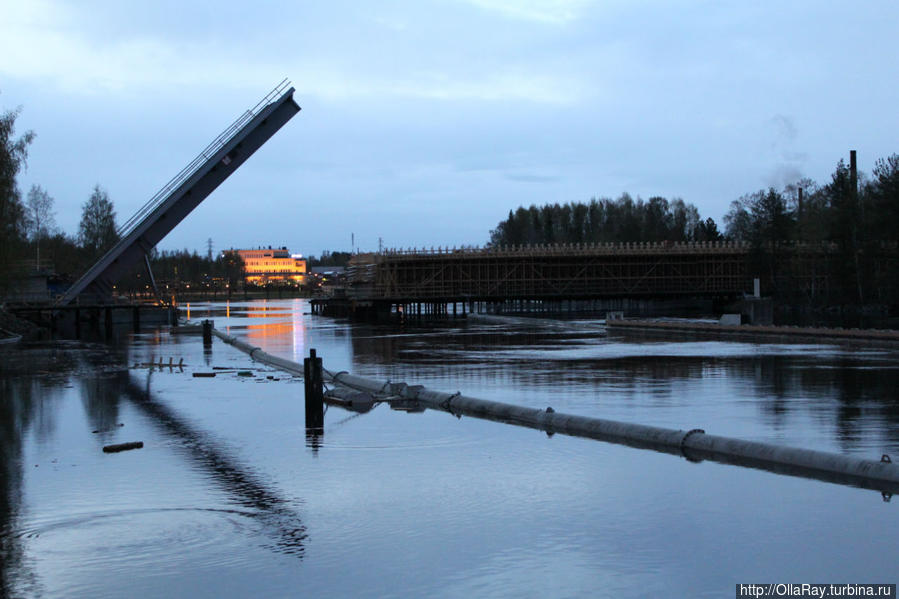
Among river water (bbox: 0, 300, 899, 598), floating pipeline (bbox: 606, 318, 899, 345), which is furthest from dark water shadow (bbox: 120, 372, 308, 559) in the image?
floating pipeline (bbox: 606, 318, 899, 345)

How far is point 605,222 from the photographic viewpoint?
555ft

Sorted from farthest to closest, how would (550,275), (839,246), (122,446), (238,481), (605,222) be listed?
(605,222) < (550,275) < (839,246) < (122,446) < (238,481)

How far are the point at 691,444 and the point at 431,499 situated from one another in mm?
4336

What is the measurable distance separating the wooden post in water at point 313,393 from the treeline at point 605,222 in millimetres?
121573

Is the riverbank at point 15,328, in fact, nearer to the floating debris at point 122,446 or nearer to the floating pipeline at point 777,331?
the floating pipeline at point 777,331

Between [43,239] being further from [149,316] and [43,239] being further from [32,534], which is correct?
[32,534]

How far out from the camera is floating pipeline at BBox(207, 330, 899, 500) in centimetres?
1148

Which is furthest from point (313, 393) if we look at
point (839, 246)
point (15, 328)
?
point (839, 246)

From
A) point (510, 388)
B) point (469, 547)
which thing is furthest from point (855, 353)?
point (469, 547)

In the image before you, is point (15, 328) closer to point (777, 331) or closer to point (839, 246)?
point (777, 331)

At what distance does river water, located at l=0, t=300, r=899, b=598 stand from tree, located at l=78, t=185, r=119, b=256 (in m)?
84.7

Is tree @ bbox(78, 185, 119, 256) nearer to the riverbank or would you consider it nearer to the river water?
the riverbank

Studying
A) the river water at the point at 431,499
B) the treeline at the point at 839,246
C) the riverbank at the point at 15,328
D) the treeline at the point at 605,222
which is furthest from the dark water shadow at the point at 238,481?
the treeline at the point at 605,222

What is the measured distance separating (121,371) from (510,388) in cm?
1377
